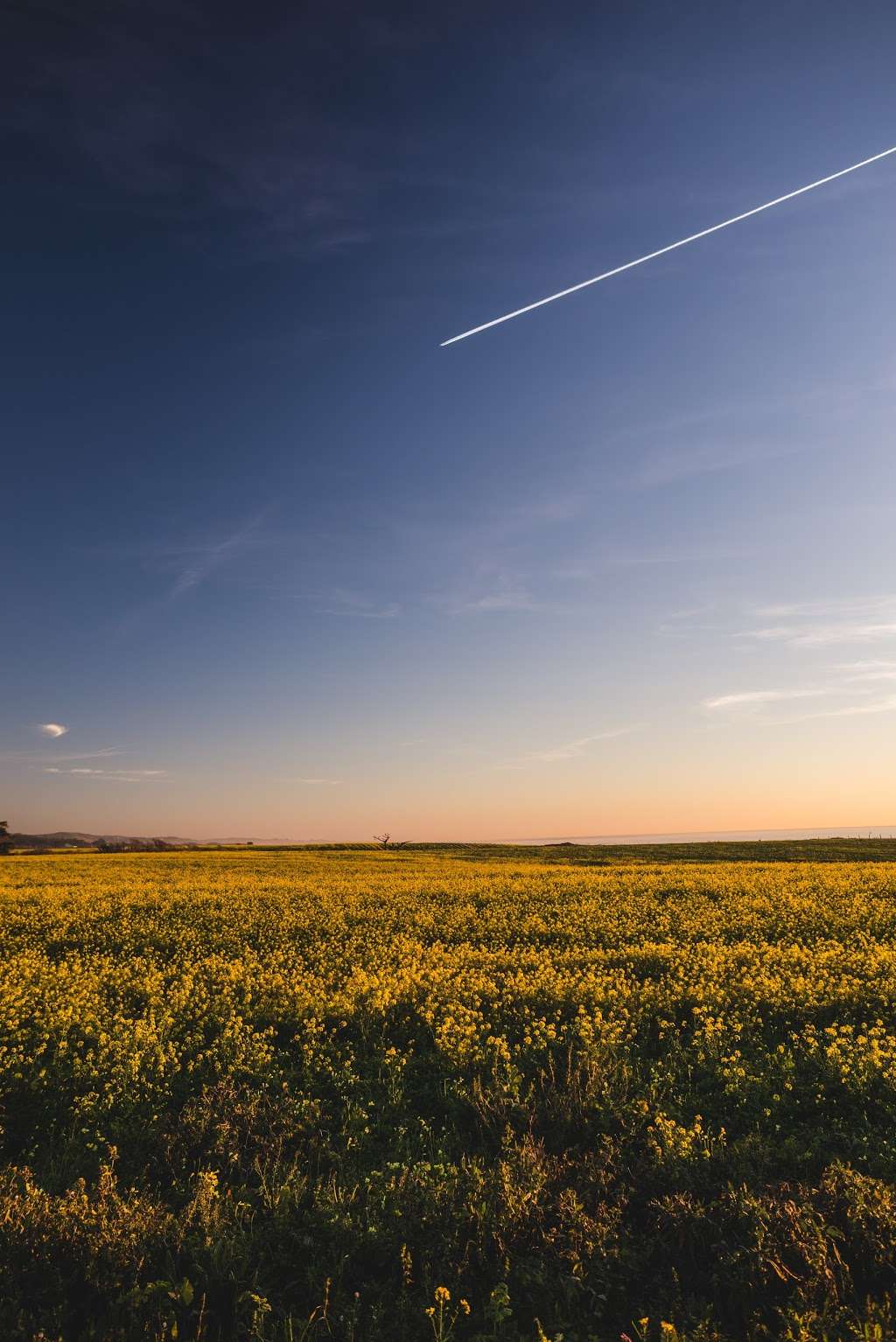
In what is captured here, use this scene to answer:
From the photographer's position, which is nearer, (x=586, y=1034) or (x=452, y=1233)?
(x=452, y=1233)

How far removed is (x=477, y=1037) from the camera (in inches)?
372

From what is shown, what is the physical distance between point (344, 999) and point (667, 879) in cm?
1933

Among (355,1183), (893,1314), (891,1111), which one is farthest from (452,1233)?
(891,1111)

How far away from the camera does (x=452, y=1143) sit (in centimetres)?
712

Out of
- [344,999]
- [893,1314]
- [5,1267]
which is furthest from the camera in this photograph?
[344,999]

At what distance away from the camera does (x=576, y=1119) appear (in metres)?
7.42

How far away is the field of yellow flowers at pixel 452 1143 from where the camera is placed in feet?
16.4

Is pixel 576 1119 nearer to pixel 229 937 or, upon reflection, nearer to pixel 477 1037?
pixel 477 1037

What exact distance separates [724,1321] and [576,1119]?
2.61 metres

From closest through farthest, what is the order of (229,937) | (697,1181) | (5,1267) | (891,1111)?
(5,1267), (697,1181), (891,1111), (229,937)

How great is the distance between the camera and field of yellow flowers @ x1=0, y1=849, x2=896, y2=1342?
5000 mm

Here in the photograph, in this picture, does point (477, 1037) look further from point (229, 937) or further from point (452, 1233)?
point (229, 937)

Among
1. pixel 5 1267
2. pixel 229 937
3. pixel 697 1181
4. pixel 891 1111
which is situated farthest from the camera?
pixel 229 937

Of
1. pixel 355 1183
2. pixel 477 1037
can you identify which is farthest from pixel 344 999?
pixel 355 1183
